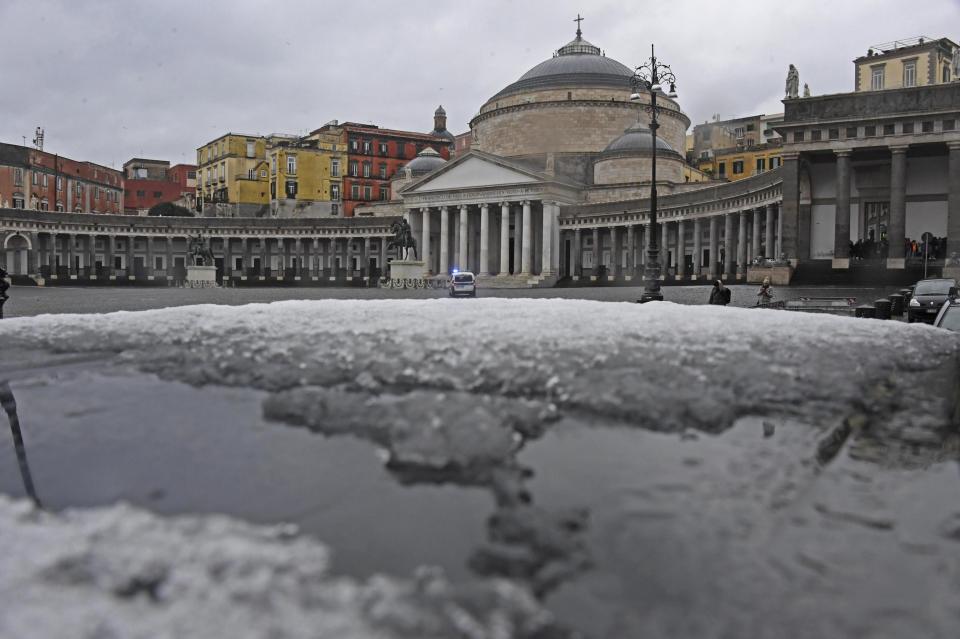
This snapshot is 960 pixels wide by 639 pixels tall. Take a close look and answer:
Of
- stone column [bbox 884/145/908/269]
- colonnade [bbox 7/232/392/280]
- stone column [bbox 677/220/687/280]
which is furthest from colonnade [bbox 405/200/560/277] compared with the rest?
stone column [bbox 884/145/908/269]

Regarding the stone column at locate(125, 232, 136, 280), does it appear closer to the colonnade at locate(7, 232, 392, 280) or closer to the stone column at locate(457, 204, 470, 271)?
the colonnade at locate(7, 232, 392, 280)

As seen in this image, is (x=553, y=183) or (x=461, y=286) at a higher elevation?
(x=553, y=183)

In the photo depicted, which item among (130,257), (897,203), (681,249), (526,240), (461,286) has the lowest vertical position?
(461,286)

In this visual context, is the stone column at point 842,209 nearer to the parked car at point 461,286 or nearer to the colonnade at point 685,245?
the colonnade at point 685,245

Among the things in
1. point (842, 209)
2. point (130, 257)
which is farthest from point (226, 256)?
point (842, 209)

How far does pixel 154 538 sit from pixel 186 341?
255 cm

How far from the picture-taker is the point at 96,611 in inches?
75.1

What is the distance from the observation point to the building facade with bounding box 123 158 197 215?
89.2 m

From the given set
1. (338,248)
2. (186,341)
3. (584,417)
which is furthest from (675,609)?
(338,248)

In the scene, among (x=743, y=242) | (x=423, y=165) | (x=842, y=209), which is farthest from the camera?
(x=423, y=165)

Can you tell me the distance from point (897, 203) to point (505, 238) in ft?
106

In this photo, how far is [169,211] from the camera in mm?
83562

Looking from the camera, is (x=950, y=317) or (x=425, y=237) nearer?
(x=950, y=317)

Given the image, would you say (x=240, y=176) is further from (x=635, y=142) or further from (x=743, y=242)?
(x=743, y=242)
